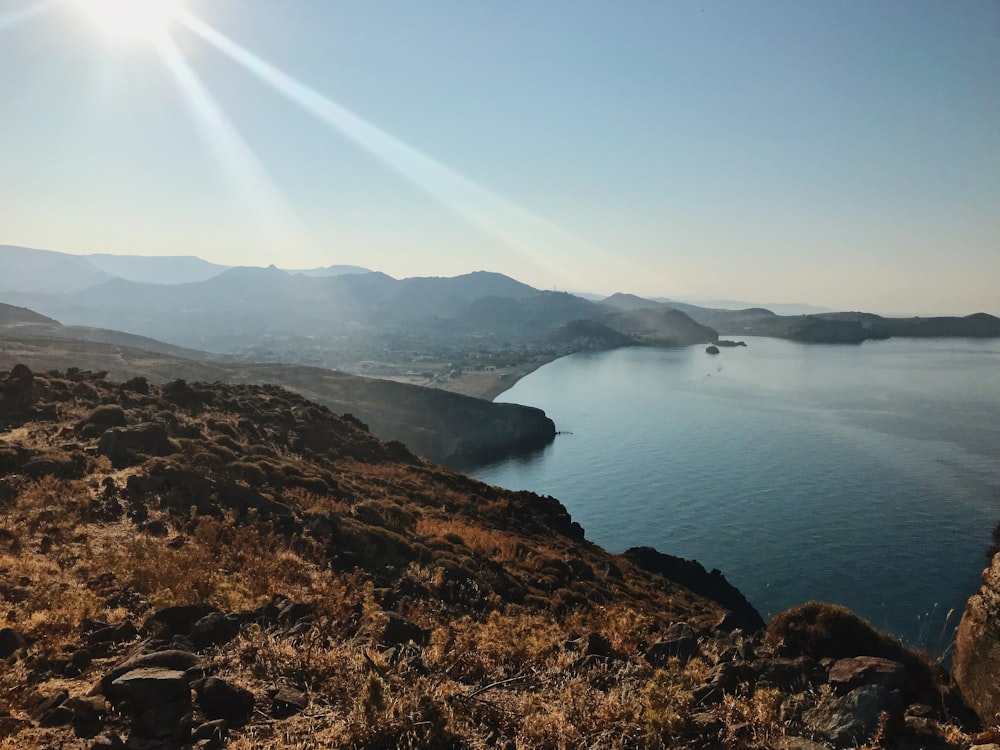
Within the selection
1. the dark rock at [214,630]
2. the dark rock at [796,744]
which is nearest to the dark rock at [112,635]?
the dark rock at [214,630]

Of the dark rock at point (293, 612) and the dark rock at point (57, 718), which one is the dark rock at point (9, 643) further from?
the dark rock at point (293, 612)

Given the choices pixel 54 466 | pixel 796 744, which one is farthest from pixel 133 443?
pixel 796 744

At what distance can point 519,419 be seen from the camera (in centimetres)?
10262

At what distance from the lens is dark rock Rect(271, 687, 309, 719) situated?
257 inches

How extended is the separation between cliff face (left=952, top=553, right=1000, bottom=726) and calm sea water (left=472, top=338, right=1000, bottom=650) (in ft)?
43.7

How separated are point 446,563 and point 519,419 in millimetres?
86010

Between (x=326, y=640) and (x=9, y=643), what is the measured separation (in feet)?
13.4

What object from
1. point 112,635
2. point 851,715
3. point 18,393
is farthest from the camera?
point 18,393

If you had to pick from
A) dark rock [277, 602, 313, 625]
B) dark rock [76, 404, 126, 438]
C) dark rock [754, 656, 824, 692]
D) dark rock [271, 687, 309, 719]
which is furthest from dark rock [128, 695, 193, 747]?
dark rock [76, 404, 126, 438]

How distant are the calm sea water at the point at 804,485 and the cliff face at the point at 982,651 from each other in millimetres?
13308

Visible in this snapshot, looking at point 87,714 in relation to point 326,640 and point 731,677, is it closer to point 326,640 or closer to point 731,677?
point 326,640

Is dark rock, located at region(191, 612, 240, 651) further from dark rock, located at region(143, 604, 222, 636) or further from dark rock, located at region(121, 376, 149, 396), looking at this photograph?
dark rock, located at region(121, 376, 149, 396)

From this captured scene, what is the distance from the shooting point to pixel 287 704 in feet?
21.7

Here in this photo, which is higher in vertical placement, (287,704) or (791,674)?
(287,704)
